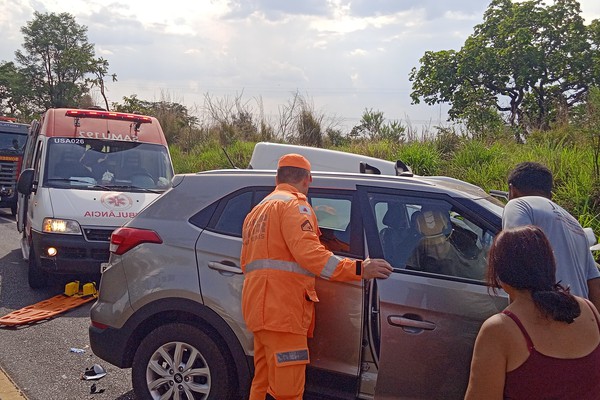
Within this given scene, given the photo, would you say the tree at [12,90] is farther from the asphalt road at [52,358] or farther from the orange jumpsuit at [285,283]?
the orange jumpsuit at [285,283]

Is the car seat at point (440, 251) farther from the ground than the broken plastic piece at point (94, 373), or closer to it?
farther from the ground

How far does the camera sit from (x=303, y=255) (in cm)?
353

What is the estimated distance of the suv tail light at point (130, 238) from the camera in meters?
4.39

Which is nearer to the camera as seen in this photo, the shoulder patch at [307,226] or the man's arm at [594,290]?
the man's arm at [594,290]

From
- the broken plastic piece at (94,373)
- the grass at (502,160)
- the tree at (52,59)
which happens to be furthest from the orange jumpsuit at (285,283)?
the tree at (52,59)

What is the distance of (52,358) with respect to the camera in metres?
5.76

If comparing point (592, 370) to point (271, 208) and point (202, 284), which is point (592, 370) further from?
point (202, 284)

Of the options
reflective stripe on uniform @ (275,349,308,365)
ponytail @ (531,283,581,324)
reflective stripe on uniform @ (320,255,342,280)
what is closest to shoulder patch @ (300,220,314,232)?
reflective stripe on uniform @ (320,255,342,280)

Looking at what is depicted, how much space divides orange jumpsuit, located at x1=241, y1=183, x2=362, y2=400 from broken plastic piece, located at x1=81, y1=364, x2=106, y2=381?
7.09 feet

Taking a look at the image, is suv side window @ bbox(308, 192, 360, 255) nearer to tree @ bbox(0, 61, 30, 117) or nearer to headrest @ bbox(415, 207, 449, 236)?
headrest @ bbox(415, 207, 449, 236)

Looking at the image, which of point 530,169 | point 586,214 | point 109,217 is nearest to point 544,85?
point 586,214

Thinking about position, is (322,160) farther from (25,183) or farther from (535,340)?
(535,340)

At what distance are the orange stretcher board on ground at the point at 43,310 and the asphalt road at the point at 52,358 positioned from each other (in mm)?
76

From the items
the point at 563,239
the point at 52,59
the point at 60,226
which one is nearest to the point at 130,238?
the point at 563,239
